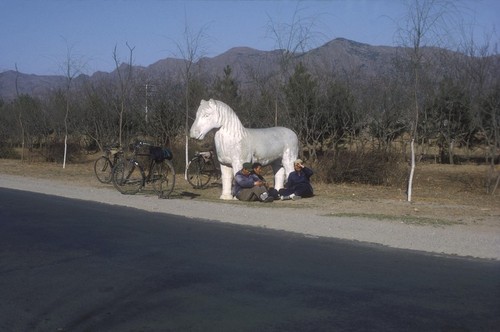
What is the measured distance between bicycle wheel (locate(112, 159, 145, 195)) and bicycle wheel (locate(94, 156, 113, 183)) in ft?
7.75

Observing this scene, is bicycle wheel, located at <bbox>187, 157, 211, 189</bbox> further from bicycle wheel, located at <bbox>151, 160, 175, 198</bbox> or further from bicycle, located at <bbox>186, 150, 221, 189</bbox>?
bicycle wheel, located at <bbox>151, 160, 175, 198</bbox>

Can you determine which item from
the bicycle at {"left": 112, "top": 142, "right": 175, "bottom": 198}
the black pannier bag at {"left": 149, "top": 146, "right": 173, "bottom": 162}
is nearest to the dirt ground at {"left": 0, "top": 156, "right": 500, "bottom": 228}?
Answer: the bicycle at {"left": 112, "top": 142, "right": 175, "bottom": 198}

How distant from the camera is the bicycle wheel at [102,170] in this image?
2117 centimetres

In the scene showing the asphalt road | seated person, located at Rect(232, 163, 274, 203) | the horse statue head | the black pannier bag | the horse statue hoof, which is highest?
the horse statue head

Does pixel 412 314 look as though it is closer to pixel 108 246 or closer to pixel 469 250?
pixel 469 250

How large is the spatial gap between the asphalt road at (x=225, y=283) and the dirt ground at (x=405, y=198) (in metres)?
4.12

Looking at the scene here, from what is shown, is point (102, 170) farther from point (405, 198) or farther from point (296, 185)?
point (405, 198)

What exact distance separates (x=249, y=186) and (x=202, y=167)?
12.5 ft

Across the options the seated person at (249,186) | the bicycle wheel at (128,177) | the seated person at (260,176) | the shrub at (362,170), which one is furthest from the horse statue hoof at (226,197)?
the shrub at (362,170)

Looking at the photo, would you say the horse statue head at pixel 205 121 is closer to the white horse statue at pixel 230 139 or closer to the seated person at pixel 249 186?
the white horse statue at pixel 230 139

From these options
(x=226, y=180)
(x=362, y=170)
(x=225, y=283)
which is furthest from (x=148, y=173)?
(x=225, y=283)

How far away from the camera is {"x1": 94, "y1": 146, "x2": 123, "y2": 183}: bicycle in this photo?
19892 millimetres

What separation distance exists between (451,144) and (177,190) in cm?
1863

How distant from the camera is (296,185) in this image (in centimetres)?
1800
